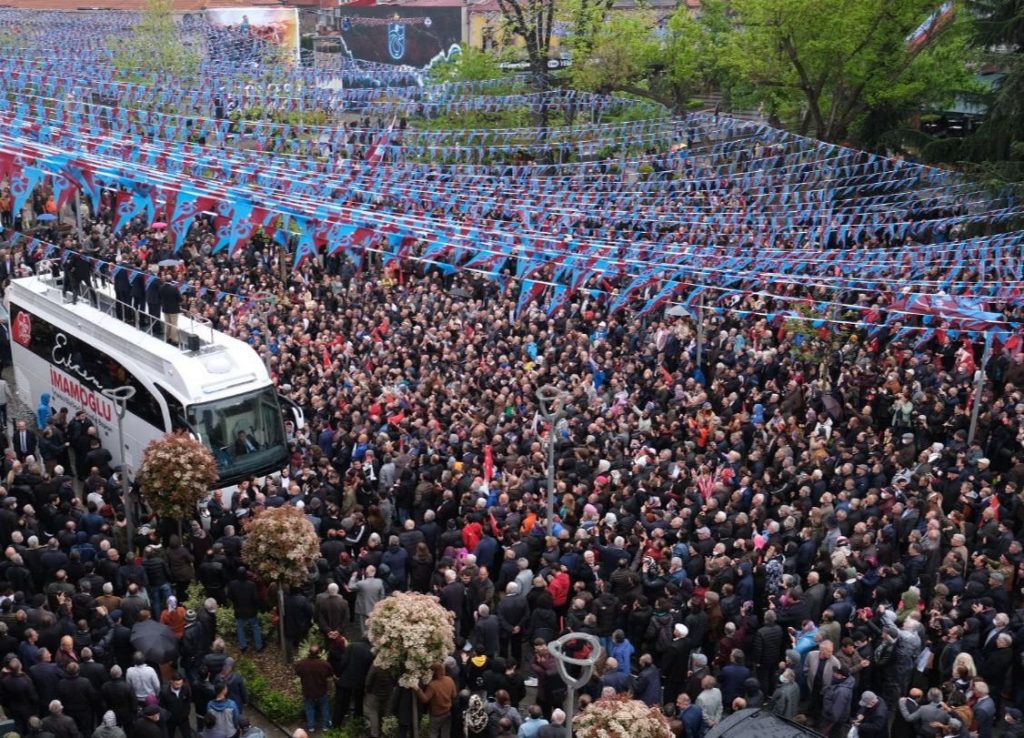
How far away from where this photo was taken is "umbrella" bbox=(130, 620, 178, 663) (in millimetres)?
12391

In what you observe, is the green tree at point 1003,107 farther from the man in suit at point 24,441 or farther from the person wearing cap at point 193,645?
the person wearing cap at point 193,645

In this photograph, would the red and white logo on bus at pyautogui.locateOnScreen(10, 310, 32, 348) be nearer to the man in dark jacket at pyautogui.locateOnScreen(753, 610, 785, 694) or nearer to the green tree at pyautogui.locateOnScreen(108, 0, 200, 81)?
the man in dark jacket at pyautogui.locateOnScreen(753, 610, 785, 694)

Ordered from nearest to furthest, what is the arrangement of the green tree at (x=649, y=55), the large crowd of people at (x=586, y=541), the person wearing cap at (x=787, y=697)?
the person wearing cap at (x=787, y=697) → the large crowd of people at (x=586, y=541) → the green tree at (x=649, y=55)

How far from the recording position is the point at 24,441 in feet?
59.5

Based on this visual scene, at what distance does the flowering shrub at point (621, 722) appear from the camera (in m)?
9.36

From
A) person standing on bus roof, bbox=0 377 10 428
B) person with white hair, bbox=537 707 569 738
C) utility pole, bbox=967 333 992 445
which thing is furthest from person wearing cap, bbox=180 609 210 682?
utility pole, bbox=967 333 992 445

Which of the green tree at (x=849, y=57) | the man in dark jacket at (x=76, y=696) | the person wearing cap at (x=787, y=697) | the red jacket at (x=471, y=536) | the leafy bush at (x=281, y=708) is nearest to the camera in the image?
the person wearing cap at (x=787, y=697)

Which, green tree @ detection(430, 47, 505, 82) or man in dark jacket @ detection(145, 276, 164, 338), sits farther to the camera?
green tree @ detection(430, 47, 505, 82)

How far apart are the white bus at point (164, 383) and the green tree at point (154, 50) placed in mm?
25787

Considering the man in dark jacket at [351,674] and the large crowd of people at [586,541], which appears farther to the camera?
the man in dark jacket at [351,674]

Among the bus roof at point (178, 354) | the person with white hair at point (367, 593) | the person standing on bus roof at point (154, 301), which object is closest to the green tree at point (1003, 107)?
the bus roof at point (178, 354)

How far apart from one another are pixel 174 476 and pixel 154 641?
2938mm

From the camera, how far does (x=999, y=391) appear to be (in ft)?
65.6

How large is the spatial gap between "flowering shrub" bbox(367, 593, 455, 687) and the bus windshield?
6.41 meters
